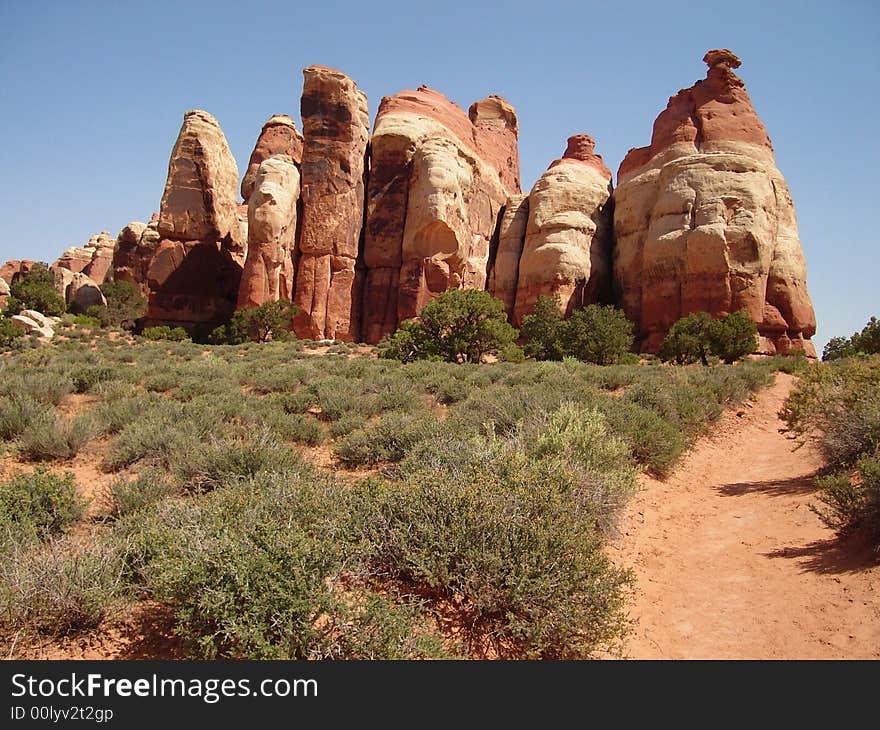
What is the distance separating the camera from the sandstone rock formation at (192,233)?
33.3 metres

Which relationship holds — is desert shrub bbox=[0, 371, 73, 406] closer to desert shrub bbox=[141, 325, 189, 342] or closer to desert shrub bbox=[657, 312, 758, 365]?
desert shrub bbox=[141, 325, 189, 342]

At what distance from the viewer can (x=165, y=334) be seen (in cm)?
3120

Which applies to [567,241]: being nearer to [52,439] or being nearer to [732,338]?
[732,338]

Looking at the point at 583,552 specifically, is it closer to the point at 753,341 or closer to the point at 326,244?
the point at 753,341

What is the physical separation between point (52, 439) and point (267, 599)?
5808 mm

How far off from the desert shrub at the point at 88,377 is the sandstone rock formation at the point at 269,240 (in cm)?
1915

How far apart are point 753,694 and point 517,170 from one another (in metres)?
47.4

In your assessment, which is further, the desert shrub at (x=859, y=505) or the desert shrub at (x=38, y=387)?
the desert shrub at (x=38, y=387)

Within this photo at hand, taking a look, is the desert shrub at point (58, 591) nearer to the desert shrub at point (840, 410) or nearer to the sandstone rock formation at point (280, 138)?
the desert shrub at point (840, 410)

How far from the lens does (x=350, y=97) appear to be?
33969 millimetres

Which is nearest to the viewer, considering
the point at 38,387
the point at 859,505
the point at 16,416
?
the point at 859,505

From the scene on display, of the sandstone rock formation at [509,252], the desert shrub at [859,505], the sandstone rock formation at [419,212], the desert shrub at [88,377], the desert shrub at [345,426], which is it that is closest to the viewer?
the desert shrub at [859,505]

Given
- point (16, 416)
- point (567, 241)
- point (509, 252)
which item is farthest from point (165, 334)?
point (16, 416)

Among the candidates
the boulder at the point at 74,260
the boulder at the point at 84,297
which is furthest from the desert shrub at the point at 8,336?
the boulder at the point at 74,260
